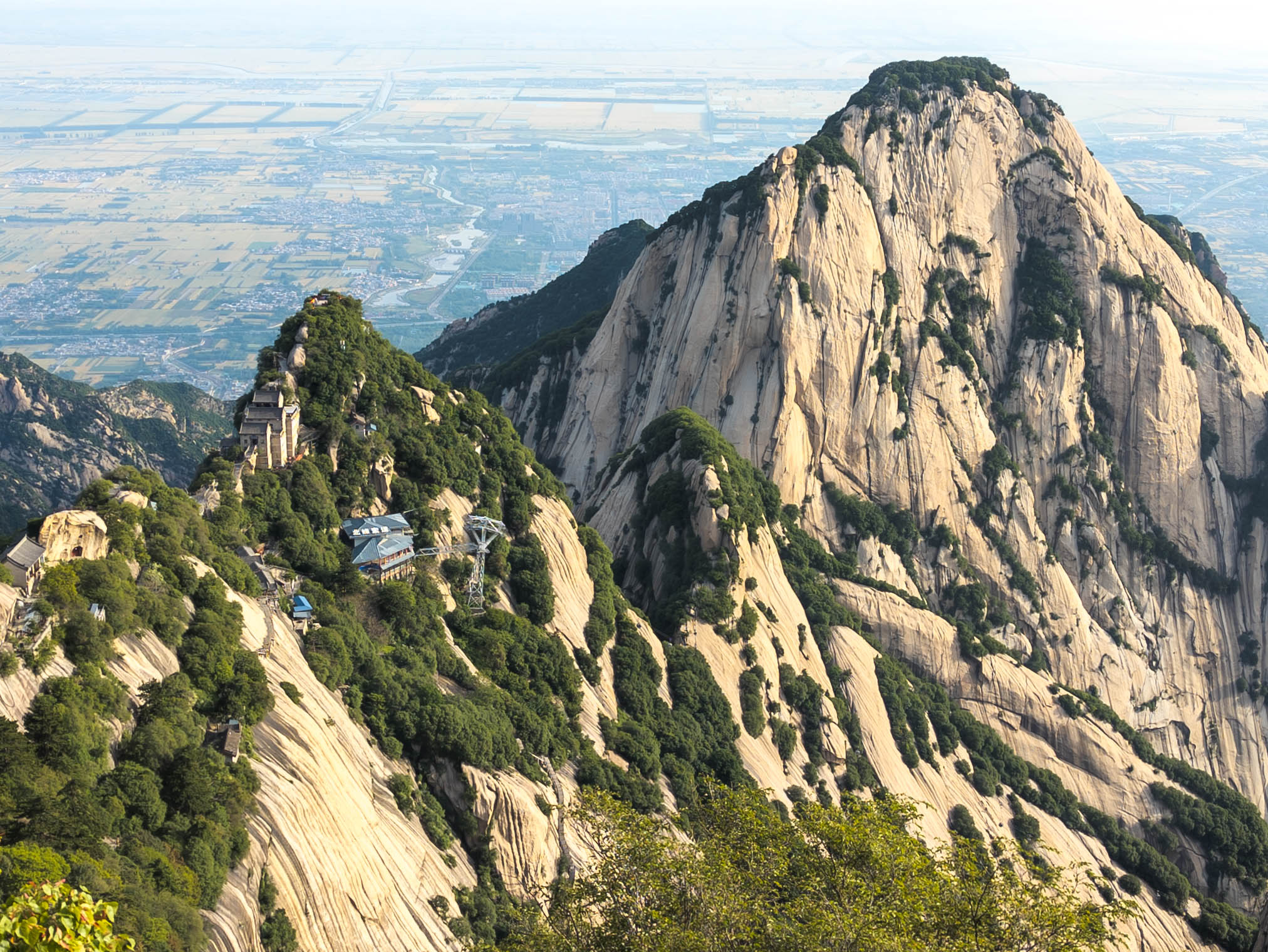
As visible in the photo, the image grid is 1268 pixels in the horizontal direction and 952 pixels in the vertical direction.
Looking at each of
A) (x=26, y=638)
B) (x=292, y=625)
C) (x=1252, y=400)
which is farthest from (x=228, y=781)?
(x=1252, y=400)

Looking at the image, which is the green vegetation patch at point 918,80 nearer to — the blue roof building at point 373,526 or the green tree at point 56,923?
the blue roof building at point 373,526

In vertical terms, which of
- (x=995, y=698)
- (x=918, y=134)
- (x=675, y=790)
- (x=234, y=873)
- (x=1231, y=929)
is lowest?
(x=1231, y=929)

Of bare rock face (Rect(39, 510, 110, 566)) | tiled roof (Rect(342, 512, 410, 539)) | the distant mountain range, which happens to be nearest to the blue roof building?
tiled roof (Rect(342, 512, 410, 539))

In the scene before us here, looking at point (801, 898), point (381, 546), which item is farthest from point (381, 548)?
point (801, 898)

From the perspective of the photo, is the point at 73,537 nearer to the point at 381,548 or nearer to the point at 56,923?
the point at 381,548

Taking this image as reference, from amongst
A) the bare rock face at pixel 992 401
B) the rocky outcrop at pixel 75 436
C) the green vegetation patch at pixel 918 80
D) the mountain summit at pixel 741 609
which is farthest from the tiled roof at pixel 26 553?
the green vegetation patch at pixel 918 80

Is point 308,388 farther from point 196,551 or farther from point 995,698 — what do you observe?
point 995,698

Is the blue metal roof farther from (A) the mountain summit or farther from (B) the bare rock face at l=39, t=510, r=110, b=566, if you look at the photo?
(B) the bare rock face at l=39, t=510, r=110, b=566
